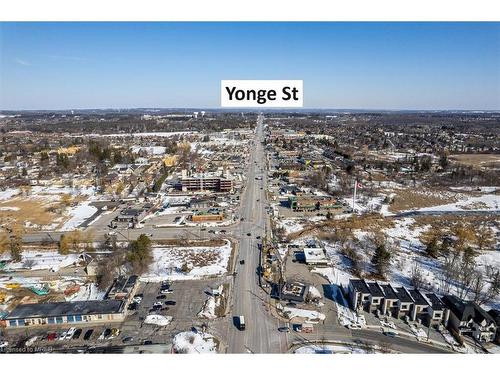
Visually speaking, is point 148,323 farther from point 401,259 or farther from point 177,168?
point 177,168

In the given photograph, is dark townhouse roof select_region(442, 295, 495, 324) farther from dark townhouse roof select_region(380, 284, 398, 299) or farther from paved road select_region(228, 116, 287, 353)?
paved road select_region(228, 116, 287, 353)

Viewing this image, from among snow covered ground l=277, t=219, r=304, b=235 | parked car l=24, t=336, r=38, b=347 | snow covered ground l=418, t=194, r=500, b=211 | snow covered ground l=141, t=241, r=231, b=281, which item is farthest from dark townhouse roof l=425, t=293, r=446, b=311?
snow covered ground l=418, t=194, r=500, b=211

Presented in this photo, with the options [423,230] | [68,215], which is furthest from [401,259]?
[68,215]

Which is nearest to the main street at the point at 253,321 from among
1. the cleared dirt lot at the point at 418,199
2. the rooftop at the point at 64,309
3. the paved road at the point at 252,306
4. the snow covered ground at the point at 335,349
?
the paved road at the point at 252,306

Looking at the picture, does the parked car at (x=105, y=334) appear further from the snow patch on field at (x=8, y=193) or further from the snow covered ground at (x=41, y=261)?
the snow patch on field at (x=8, y=193)

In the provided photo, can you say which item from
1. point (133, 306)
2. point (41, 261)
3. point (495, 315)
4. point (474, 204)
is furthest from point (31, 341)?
point (474, 204)

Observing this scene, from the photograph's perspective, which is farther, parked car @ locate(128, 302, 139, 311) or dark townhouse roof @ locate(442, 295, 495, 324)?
parked car @ locate(128, 302, 139, 311)

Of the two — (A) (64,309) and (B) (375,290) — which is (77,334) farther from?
(B) (375,290)
